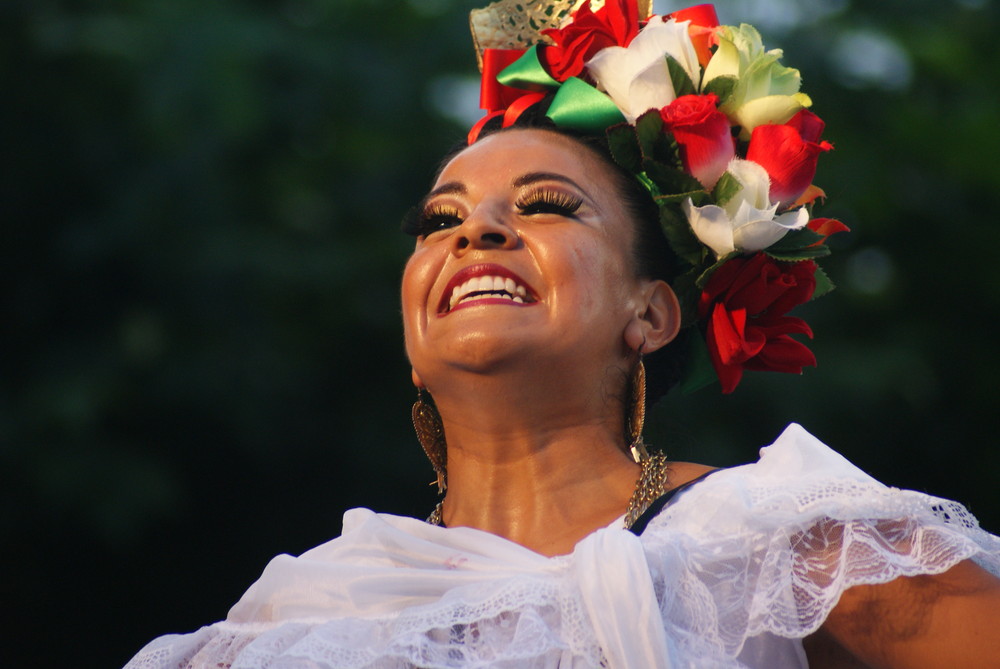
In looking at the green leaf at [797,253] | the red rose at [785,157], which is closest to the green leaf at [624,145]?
the red rose at [785,157]

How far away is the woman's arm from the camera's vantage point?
206 cm

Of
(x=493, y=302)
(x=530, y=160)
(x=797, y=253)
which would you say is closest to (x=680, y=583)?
(x=493, y=302)

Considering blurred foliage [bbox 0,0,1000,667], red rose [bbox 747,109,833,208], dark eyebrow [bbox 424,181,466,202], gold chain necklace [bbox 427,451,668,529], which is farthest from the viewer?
blurred foliage [bbox 0,0,1000,667]

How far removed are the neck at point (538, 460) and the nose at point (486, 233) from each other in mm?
276

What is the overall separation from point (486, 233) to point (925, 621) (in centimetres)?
111

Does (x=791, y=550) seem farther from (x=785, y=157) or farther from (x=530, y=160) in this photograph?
(x=530, y=160)

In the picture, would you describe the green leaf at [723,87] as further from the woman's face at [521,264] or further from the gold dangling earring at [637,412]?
the gold dangling earring at [637,412]

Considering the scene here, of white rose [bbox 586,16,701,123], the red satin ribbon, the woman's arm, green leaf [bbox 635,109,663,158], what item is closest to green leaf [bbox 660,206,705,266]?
green leaf [bbox 635,109,663,158]

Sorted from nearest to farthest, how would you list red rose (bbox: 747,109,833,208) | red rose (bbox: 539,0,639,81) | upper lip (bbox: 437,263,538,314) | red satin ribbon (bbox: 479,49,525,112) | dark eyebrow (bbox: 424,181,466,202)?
upper lip (bbox: 437,263,538,314), red rose (bbox: 747,109,833,208), dark eyebrow (bbox: 424,181,466,202), red rose (bbox: 539,0,639,81), red satin ribbon (bbox: 479,49,525,112)

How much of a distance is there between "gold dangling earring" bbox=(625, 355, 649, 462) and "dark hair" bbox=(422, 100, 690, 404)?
0.70 feet

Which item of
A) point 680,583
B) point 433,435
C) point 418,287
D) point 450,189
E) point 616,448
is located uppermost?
point 450,189

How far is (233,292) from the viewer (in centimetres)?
506

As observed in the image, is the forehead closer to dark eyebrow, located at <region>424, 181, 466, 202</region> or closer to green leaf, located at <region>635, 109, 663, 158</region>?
dark eyebrow, located at <region>424, 181, 466, 202</region>

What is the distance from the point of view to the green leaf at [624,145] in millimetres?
2883
